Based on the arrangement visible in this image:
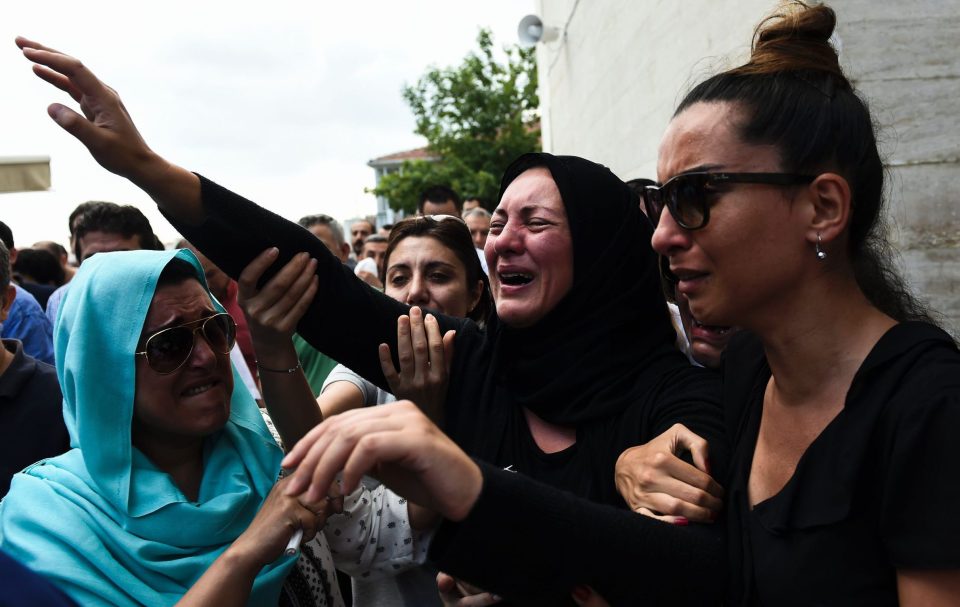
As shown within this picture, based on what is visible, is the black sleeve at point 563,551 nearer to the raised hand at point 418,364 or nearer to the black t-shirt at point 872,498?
the black t-shirt at point 872,498

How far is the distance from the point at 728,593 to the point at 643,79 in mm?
6727

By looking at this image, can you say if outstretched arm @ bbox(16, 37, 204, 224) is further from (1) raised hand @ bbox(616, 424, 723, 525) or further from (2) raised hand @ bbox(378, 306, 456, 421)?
(1) raised hand @ bbox(616, 424, 723, 525)

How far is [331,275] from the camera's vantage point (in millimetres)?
2156

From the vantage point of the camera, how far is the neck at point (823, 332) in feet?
4.86

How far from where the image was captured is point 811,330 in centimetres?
152

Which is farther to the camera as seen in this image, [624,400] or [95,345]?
[95,345]

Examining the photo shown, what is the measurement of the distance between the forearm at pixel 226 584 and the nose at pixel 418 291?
1.52 meters

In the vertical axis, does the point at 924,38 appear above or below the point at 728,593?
above

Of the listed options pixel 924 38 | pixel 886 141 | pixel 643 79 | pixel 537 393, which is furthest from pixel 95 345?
pixel 643 79

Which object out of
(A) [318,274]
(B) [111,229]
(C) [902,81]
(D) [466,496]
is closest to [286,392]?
(A) [318,274]

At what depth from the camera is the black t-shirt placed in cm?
124

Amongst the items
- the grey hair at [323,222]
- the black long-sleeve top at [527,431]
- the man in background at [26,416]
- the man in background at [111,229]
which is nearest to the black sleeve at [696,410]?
the black long-sleeve top at [527,431]

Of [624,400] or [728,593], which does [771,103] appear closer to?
[624,400]

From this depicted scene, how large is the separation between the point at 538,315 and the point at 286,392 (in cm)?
73
